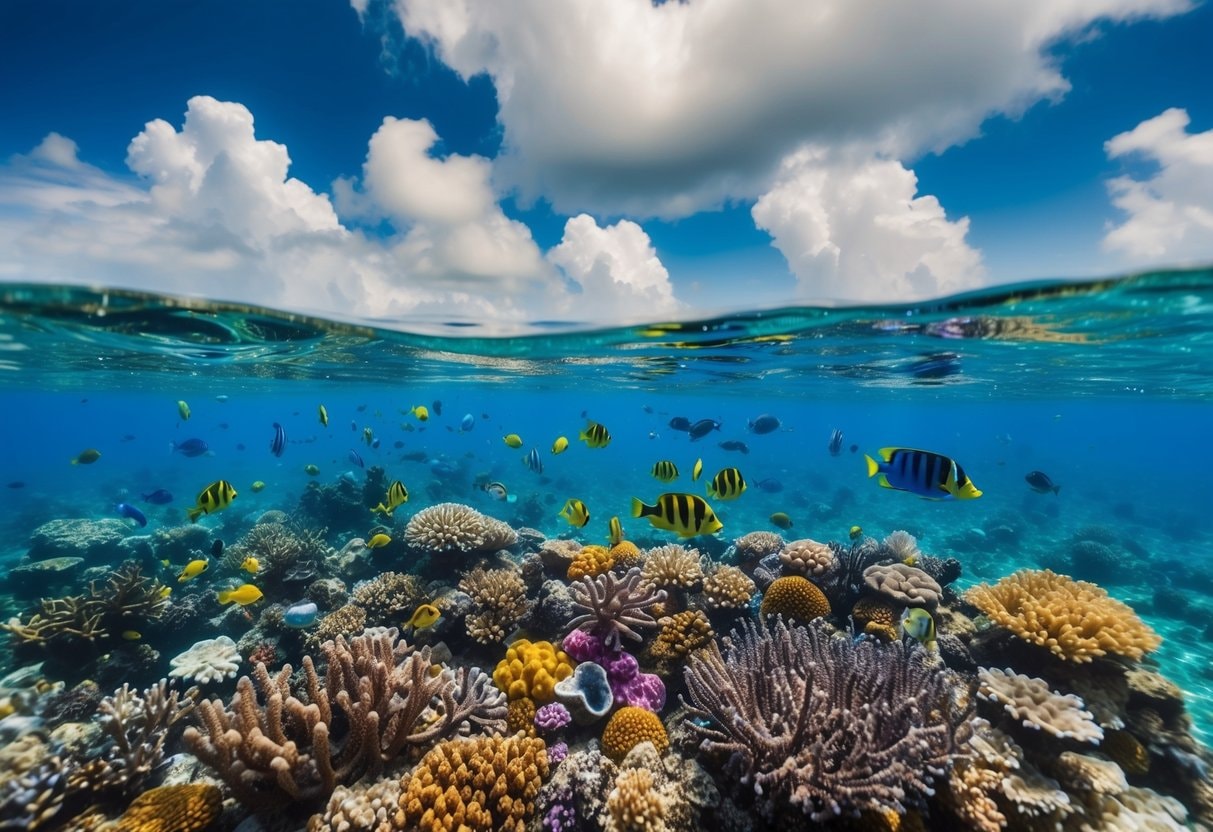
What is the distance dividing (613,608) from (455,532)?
3.63m

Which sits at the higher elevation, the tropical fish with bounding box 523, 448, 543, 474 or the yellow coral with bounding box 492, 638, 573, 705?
the tropical fish with bounding box 523, 448, 543, 474

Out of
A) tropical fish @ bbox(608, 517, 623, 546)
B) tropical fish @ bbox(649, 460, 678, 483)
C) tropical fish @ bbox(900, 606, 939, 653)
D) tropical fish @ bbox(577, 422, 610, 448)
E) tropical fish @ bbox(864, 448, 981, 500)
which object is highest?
tropical fish @ bbox(864, 448, 981, 500)

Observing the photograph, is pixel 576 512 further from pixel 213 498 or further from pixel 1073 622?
pixel 1073 622

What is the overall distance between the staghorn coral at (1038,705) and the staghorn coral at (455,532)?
6.96 metres

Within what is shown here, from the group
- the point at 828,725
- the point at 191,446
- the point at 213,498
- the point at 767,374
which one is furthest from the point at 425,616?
the point at 767,374

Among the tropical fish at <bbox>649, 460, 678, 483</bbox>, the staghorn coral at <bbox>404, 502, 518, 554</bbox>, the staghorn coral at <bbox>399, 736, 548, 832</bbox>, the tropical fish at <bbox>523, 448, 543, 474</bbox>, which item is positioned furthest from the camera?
the tropical fish at <bbox>523, 448, 543, 474</bbox>

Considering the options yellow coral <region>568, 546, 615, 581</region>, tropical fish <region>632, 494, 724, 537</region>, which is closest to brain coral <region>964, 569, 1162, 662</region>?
tropical fish <region>632, 494, 724, 537</region>

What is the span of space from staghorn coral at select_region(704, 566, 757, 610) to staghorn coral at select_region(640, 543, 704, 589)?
0.85 feet

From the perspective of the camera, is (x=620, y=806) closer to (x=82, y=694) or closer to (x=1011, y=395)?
(x=82, y=694)

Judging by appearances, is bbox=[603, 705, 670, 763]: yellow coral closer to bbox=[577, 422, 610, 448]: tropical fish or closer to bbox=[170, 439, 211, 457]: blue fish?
bbox=[577, 422, 610, 448]: tropical fish

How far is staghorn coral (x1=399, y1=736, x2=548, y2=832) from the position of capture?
3990 millimetres

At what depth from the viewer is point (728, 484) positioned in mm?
6262

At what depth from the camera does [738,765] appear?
416cm

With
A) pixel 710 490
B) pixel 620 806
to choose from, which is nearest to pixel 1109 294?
pixel 710 490
